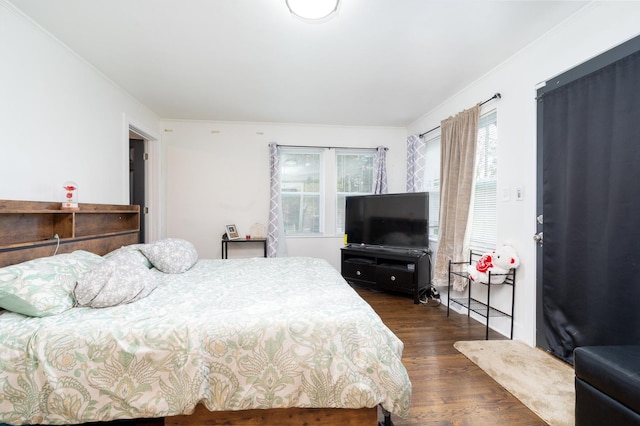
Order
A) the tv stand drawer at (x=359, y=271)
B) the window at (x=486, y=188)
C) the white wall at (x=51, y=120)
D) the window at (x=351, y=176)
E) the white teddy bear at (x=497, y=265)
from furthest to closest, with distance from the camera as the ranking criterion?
1. the window at (x=351, y=176)
2. the tv stand drawer at (x=359, y=271)
3. the window at (x=486, y=188)
4. the white teddy bear at (x=497, y=265)
5. the white wall at (x=51, y=120)

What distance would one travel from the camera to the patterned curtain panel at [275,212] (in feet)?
13.4

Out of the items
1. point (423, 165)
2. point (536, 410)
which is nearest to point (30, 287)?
point (536, 410)

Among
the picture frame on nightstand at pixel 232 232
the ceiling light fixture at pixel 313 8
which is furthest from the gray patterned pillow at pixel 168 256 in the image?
the ceiling light fixture at pixel 313 8

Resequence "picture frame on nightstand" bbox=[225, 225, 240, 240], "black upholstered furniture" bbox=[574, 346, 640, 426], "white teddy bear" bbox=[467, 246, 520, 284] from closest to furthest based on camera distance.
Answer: "black upholstered furniture" bbox=[574, 346, 640, 426] → "white teddy bear" bbox=[467, 246, 520, 284] → "picture frame on nightstand" bbox=[225, 225, 240, 240]

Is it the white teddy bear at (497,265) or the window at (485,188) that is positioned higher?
the window at (485,188)

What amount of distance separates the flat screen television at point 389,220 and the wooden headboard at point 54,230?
284 centimetres

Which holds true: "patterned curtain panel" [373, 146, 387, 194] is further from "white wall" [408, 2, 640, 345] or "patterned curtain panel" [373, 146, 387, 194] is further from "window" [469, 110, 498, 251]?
"white wall" [408, 2, 640, 345]

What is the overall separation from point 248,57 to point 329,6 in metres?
0.97

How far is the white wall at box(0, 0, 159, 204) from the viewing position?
1.80m

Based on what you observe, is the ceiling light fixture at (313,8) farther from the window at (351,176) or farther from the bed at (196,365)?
the window at (351,176)

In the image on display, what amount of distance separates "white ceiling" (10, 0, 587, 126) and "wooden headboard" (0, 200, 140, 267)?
1325mm

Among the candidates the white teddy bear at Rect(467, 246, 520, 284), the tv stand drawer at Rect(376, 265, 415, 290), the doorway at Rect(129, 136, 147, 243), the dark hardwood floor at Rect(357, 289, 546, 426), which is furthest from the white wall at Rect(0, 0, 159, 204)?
the white teddy bear at Rect(467, 246, 520, 284)

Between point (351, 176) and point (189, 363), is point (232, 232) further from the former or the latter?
point (189, 363)

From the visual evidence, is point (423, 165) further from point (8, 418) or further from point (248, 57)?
point (8, 418)
